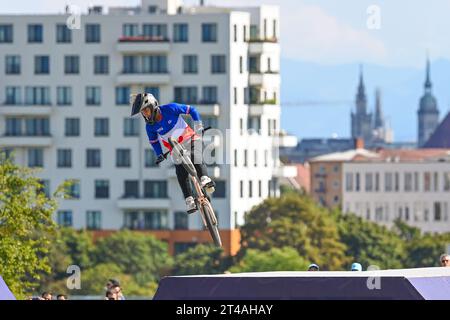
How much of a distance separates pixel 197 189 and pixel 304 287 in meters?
5.03

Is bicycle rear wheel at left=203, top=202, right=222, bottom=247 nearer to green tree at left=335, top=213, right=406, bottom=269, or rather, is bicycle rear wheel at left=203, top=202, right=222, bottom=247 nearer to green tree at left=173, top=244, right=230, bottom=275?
green tree at left=173, top=244, right=230, bottom=275

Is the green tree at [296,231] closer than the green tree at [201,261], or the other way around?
the green tree at [296,231]

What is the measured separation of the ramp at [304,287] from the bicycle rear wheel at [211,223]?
10.6ft

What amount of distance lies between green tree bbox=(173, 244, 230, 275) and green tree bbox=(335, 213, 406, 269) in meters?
10.2

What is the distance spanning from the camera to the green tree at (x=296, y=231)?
167000mm

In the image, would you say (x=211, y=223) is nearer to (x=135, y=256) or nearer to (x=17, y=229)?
(x=17, y=229)

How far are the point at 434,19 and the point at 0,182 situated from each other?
4656 inches

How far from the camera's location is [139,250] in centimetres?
17975

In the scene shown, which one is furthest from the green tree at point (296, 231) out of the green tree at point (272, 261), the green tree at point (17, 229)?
the green tree at point (17, 229)

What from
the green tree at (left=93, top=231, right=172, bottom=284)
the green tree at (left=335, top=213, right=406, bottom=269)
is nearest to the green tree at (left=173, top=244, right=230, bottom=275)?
the green tree at (left=93, top=231, right=172, bottom=284)

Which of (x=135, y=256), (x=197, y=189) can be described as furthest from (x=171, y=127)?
(x=135, y=256)

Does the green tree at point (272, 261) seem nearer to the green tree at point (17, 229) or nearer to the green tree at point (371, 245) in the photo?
the green tree at point (371, 245)

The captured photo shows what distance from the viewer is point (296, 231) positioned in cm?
16950
